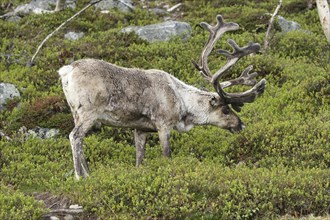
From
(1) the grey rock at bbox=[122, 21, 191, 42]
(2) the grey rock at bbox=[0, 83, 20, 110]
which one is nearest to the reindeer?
(2) the grey rock at bbox=[0, 83, 20, 110]

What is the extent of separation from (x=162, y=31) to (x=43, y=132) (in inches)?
271

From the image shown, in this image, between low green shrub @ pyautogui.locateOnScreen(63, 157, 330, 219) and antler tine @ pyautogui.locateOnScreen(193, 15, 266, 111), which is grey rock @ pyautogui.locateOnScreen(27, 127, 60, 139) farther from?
low green shrub @ pyautogui.locateOnScreen(63, 157, 330, 219)

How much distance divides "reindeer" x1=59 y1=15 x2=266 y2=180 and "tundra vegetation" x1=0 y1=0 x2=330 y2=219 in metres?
0.52

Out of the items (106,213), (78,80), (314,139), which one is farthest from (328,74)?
(106,213)

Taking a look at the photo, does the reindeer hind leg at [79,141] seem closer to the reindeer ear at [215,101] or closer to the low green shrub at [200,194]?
the low green shrub at [200,194]

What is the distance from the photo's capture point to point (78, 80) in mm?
10039

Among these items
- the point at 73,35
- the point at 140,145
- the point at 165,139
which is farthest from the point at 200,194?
the point at 73,35

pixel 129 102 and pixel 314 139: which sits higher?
pixel 129 102

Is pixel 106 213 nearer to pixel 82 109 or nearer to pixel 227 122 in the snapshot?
pixel 82 109

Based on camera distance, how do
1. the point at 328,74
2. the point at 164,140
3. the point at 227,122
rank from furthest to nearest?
the point at 328,74 < the point at 227,122 < the point at 164,140

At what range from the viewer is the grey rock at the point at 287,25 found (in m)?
19.3

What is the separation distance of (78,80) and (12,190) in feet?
6.74

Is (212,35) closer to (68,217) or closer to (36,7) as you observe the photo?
(68,217)

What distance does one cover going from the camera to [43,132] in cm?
1270
